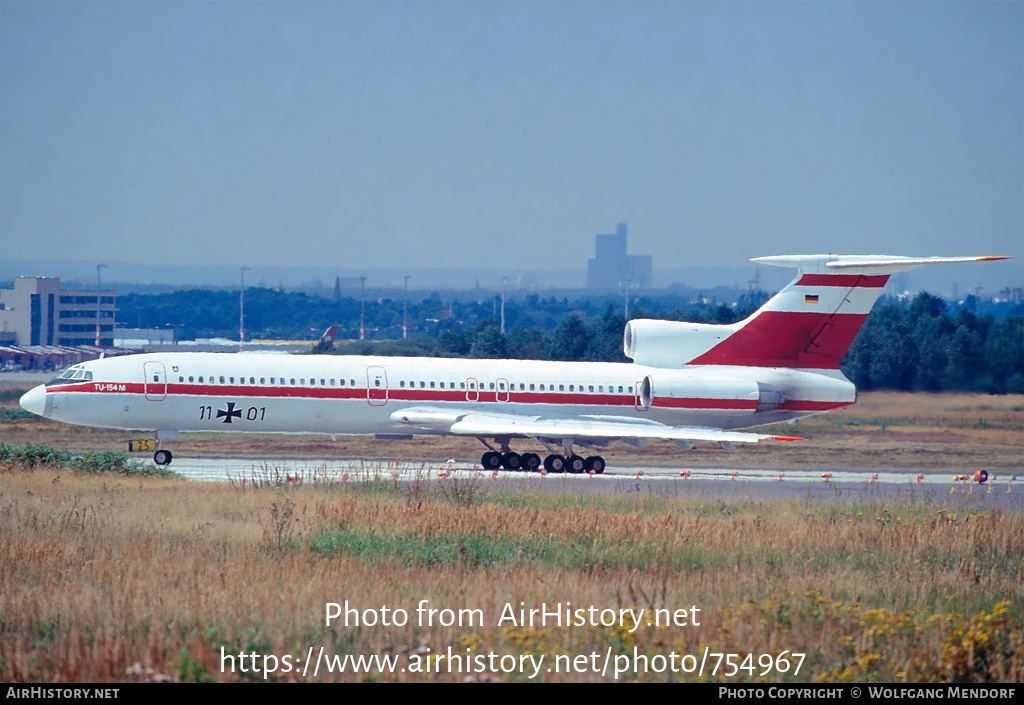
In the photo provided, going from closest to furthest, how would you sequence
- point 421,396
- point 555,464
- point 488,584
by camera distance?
point 488,584, point 421,396, point 555,464

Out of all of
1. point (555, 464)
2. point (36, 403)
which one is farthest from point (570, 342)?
point (36, 403)

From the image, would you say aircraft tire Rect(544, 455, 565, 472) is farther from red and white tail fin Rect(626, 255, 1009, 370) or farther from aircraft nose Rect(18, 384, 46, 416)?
aircraft nose Rect(18, 384, 46, 416)

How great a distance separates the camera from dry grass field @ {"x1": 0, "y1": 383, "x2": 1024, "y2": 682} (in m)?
8.87

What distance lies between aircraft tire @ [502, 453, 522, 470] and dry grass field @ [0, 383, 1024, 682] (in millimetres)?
8822

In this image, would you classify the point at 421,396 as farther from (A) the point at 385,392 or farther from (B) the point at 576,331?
(B) the point at 576,331

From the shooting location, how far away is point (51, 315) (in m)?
86.5

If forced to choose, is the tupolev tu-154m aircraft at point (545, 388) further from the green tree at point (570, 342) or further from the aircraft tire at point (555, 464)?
the green tree at point (570, 342)

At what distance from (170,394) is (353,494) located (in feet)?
35.9

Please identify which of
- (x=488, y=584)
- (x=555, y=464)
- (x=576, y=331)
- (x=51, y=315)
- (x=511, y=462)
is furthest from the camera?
(x=51, y=315)

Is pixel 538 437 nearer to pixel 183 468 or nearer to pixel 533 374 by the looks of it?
pixel 533 374

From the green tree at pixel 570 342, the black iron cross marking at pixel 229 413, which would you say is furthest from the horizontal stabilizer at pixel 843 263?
the green tree at pixel 570 342

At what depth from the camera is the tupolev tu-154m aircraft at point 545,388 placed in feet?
88.9

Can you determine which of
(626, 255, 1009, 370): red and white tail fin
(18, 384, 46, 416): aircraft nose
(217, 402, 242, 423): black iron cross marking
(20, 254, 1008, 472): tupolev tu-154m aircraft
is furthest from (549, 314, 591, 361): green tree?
(18, 384, 46, 416): aircraft nose

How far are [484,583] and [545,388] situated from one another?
17.2m
